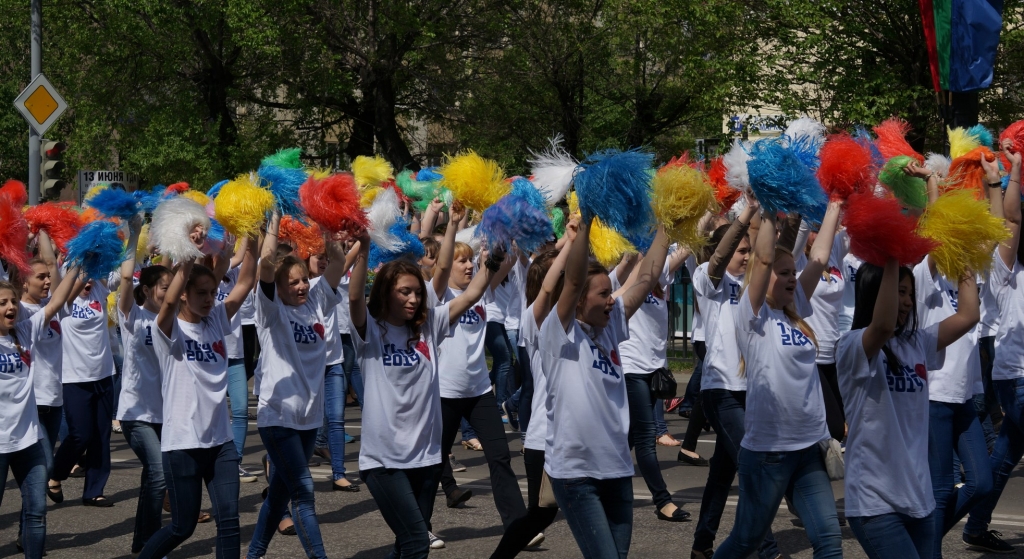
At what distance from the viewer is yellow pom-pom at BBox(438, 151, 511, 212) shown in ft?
20.8

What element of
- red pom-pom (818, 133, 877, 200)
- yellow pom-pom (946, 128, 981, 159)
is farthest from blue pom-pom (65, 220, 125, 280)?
yellow pom-pom (946, 128, 981, 159)

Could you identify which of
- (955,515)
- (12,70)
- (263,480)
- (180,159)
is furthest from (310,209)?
(12,70)

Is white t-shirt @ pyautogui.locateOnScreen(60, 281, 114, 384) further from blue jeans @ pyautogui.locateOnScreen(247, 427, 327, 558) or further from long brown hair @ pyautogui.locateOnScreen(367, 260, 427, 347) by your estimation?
long brown hair @ pyautogui.locateOnScreen(367, 260, 427, 347)

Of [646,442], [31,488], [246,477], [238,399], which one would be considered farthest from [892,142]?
[246,477]

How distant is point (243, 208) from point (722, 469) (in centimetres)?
272

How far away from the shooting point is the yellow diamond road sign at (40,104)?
15047mm

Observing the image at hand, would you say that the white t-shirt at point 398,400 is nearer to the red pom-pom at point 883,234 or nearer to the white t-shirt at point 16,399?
the white t-shirt at point 16,399

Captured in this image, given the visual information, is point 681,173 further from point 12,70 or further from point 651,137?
point 12,70

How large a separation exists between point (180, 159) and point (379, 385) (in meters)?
15.4

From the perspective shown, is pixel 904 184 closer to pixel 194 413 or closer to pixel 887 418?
pixel 887 418

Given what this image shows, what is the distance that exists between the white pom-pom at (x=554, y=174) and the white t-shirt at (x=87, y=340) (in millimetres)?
4138

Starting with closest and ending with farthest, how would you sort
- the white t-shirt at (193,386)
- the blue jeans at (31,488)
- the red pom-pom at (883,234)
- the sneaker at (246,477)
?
the red pom-pom at (883,234) → the white t-shirt at (193,386) → the blue jeans at (31,488) → the sneaker at (246,477)

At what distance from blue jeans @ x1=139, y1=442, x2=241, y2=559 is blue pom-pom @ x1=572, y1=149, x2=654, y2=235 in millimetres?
2183

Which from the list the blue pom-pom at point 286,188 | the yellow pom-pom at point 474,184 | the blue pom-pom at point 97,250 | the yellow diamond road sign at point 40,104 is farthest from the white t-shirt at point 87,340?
the yellow diamond road sign at point 40,104
